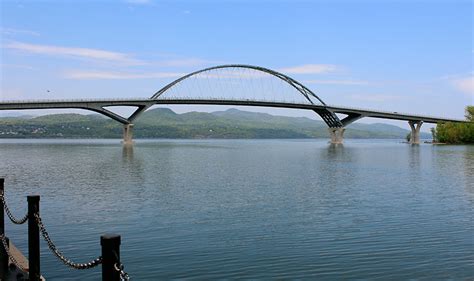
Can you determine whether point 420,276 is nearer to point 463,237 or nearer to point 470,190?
point 463,237

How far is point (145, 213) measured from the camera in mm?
22328

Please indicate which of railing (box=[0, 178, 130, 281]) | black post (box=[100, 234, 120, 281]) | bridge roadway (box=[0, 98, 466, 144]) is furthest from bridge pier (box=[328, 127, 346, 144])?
black post (box=[100, 234, 120, 281])

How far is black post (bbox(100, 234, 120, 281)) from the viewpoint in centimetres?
613

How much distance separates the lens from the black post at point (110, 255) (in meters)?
6.13

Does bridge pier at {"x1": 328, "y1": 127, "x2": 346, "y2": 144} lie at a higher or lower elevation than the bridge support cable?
lower

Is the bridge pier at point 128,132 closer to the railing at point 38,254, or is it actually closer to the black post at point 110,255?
the railing at point 38,254

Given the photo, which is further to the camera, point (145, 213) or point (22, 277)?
point (145, 213)

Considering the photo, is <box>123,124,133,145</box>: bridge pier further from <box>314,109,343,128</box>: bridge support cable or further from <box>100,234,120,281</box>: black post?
<box>100,234,120,281</box>: black post

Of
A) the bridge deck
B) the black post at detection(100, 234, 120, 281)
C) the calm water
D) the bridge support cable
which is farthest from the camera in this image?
the bridge support cable

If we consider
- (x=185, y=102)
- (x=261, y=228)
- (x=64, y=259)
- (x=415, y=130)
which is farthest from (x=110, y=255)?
(x=415, y=130)

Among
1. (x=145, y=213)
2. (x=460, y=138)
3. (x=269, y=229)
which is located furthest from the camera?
(x=460, y=138)

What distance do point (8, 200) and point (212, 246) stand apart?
15753mm

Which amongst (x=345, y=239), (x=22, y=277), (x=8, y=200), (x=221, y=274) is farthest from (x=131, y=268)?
(x=8, y=200)

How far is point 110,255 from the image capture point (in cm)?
621
